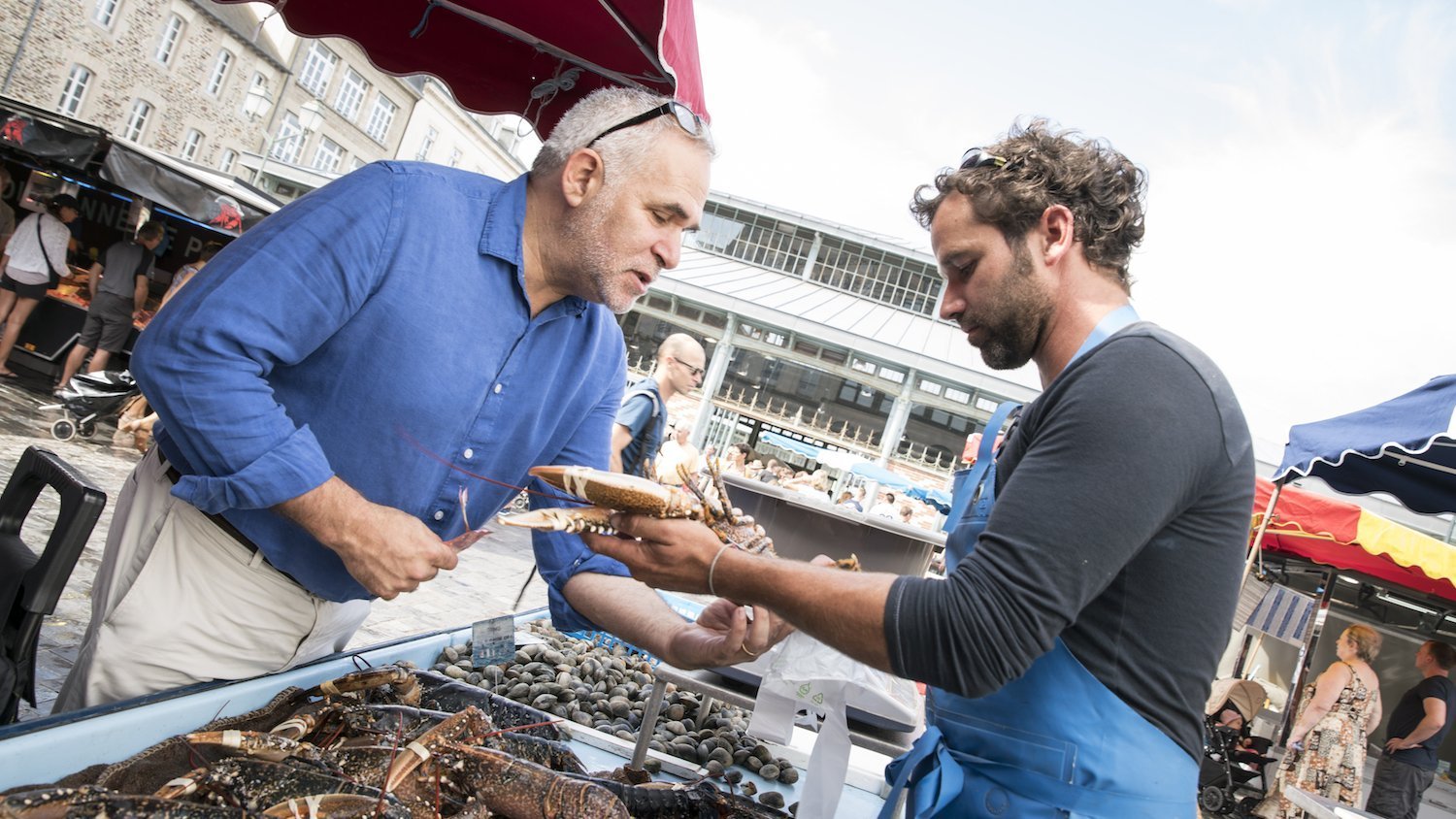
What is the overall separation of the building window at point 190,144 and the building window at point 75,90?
14.5 feet

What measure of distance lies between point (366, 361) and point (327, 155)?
142ft

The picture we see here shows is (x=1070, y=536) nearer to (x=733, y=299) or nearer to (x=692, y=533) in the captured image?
(x=692, y=533)

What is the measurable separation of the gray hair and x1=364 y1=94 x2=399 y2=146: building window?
4434cm

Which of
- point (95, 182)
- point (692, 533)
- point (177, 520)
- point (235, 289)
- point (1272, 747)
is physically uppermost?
point (95, 182)

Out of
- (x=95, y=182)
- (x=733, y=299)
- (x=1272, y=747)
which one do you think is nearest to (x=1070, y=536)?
(x=1272, y=747)

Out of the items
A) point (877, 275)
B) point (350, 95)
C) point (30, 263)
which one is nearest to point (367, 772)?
point (30, 263)

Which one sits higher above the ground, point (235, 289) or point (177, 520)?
point (235, 289)

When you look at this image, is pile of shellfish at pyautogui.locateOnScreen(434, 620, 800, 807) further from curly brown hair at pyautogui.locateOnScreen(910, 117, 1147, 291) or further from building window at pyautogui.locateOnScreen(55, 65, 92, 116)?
building window at pyautogui.locateOnScreen(55, 65, 92, 116)

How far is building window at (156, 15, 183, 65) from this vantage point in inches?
1120

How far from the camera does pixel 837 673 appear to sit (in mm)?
2115

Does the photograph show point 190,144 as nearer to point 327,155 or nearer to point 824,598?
point 327,155

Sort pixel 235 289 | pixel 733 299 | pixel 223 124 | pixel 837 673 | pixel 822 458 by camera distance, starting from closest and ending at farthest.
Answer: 1. pixel 235 289
2. pixel 837 673
3. pixel 822 458
4. pixel 733 299
5. pixel 223 124

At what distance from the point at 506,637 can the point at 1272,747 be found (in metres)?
10.7

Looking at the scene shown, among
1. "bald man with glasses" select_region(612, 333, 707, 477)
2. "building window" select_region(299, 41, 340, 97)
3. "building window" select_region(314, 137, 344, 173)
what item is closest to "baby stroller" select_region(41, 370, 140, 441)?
"bald man with glasses" select_region(612, 333, 707, 477)
